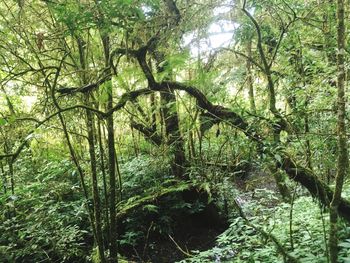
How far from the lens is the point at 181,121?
4.34m

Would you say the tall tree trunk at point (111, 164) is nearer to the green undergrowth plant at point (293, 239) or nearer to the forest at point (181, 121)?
the forest at point (181, 121)

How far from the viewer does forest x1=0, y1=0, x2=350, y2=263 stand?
3.00 meters

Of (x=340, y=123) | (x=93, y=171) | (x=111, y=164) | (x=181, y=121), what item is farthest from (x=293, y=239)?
(x=93, y=171)

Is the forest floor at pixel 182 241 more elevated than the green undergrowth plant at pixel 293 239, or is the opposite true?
the green undergrowth plant at pixel 293 239

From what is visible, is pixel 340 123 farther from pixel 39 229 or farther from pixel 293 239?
pixel 39 229

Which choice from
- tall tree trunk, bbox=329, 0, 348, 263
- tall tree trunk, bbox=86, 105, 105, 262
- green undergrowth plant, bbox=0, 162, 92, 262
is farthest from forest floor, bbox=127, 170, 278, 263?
tall tree trunk, bbox=329, 0, 348, 263

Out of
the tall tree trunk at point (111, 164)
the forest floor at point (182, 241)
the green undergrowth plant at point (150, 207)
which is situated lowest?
the forest floor at point (182, 241)

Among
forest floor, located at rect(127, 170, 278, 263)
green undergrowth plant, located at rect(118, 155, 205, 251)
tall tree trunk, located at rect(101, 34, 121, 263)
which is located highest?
tall tree trunk, located at rect(101, 34, 121, 263)

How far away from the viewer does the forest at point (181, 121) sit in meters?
3.00

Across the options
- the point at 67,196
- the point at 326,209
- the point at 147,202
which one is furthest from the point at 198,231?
the point at 326,209

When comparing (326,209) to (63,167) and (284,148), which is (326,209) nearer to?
(284,148)

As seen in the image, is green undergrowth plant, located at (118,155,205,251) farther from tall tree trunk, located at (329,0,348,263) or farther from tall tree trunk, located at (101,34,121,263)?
tall tree trunk, located at (329,0,348,263)

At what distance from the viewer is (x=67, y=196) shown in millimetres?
6355

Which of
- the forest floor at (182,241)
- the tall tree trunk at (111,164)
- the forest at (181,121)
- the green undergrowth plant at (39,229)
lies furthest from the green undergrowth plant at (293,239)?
the green undergrowth plant at (39,229)
